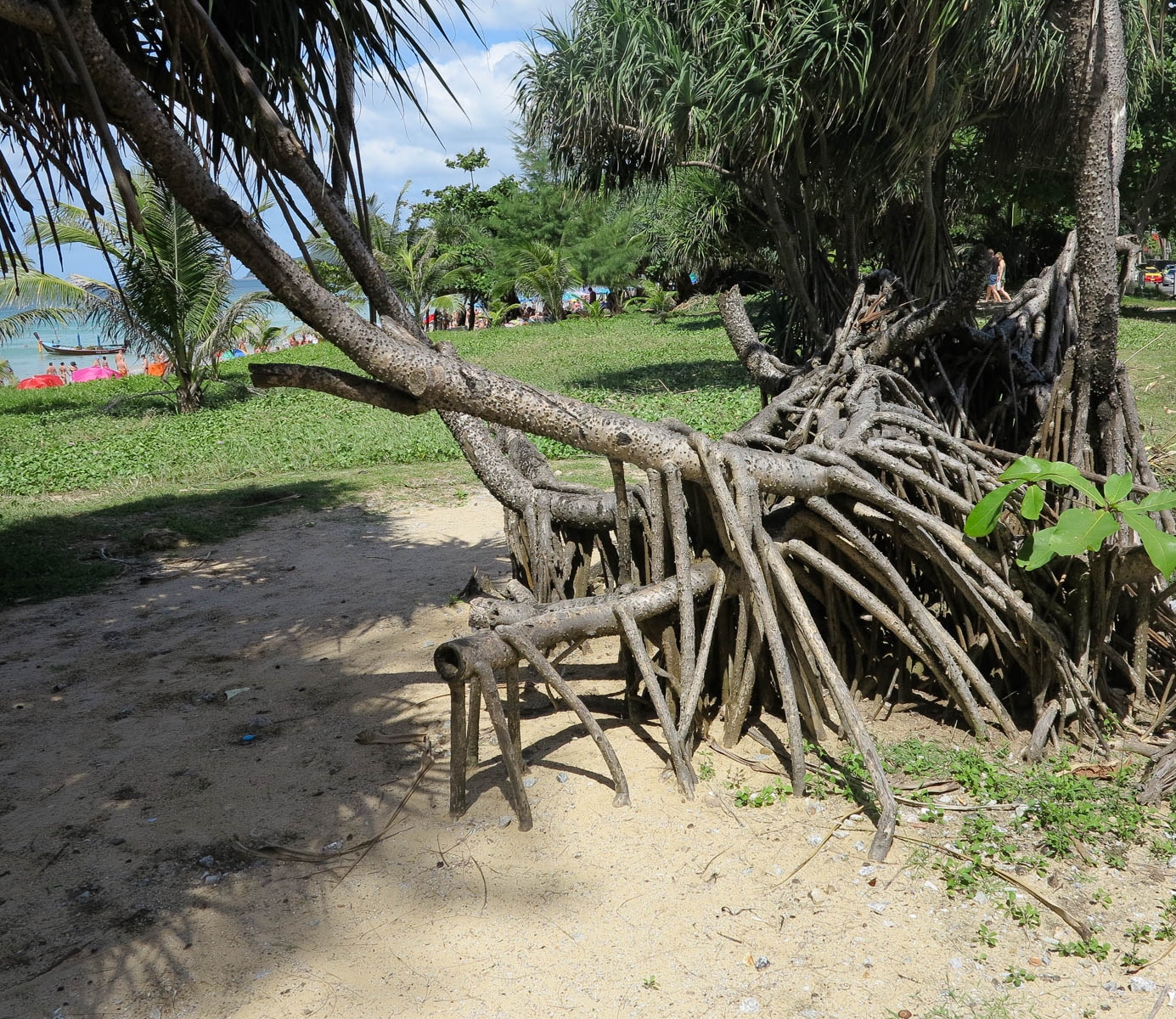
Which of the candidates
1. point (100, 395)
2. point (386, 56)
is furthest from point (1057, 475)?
point (100, 395)

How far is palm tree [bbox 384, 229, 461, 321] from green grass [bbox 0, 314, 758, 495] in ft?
26.9

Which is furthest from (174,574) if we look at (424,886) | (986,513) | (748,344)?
(986,513)

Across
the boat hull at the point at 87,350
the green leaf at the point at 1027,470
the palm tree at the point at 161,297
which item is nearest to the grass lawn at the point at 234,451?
the palm tree at the point at 161,297

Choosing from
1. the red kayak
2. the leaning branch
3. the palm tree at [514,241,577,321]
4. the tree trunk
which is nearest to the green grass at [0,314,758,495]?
the leaning branch

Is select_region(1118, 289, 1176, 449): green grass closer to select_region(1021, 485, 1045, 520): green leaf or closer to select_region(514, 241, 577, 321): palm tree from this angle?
select_region(1021, 485, 1045, 520): green leaf

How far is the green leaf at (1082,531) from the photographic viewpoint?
3.24 metres

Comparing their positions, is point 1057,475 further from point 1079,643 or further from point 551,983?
point 551,983

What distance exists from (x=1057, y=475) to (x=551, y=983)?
2.28 m

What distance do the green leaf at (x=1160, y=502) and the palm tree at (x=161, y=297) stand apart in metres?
11.7

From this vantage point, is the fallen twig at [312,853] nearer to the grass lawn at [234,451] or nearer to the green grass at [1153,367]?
the grass lawn at [234,451]

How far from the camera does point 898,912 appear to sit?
2912 millimetres

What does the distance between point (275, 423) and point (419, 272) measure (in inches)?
660

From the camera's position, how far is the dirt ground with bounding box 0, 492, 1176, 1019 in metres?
2.66

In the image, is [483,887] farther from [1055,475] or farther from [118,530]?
[118,530]
